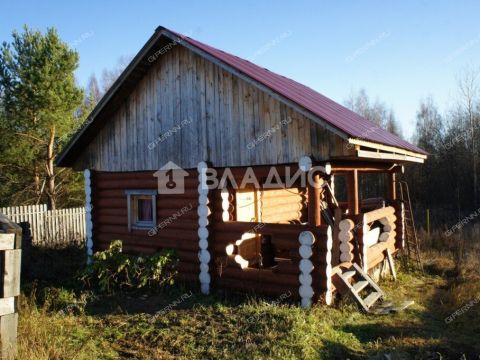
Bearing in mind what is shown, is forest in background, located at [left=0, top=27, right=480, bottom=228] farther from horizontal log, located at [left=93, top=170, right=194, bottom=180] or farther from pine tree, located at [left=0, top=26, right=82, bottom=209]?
horizontal log, located at [left=93, top=170, right=194, bottom=180]

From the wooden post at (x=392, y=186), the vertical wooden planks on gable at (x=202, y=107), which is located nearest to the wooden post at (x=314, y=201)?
the vertical wooden planks on gable at (x=202, y=107)

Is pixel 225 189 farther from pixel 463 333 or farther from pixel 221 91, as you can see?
→ pixel 463 333

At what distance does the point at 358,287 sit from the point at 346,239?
1.00 meters

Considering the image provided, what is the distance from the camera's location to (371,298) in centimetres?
842

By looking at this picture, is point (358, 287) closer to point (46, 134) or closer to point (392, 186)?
point (392, 186)

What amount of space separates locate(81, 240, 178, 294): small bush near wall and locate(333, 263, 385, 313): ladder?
352cm

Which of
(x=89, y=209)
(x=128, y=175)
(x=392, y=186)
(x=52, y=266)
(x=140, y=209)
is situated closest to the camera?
(x=128, y=175)

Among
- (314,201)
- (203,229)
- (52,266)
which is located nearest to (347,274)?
(314,201)

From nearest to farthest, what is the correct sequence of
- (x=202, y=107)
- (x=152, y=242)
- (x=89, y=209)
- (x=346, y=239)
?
(x=346, y=239), (x=202, y=107), (x=152, y=242), (x=89, y=209)

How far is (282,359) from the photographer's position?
563 centimetres

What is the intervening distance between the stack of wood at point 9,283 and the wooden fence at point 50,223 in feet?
40.0

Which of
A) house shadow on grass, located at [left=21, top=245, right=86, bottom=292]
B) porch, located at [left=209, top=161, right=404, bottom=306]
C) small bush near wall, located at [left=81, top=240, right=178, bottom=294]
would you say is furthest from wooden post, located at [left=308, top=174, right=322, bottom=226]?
house shadow on grass, located at [left=21, top=245, right=86, bottom=292]

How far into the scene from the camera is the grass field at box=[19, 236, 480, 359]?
19.5ft

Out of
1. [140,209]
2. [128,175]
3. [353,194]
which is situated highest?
[128,175]
